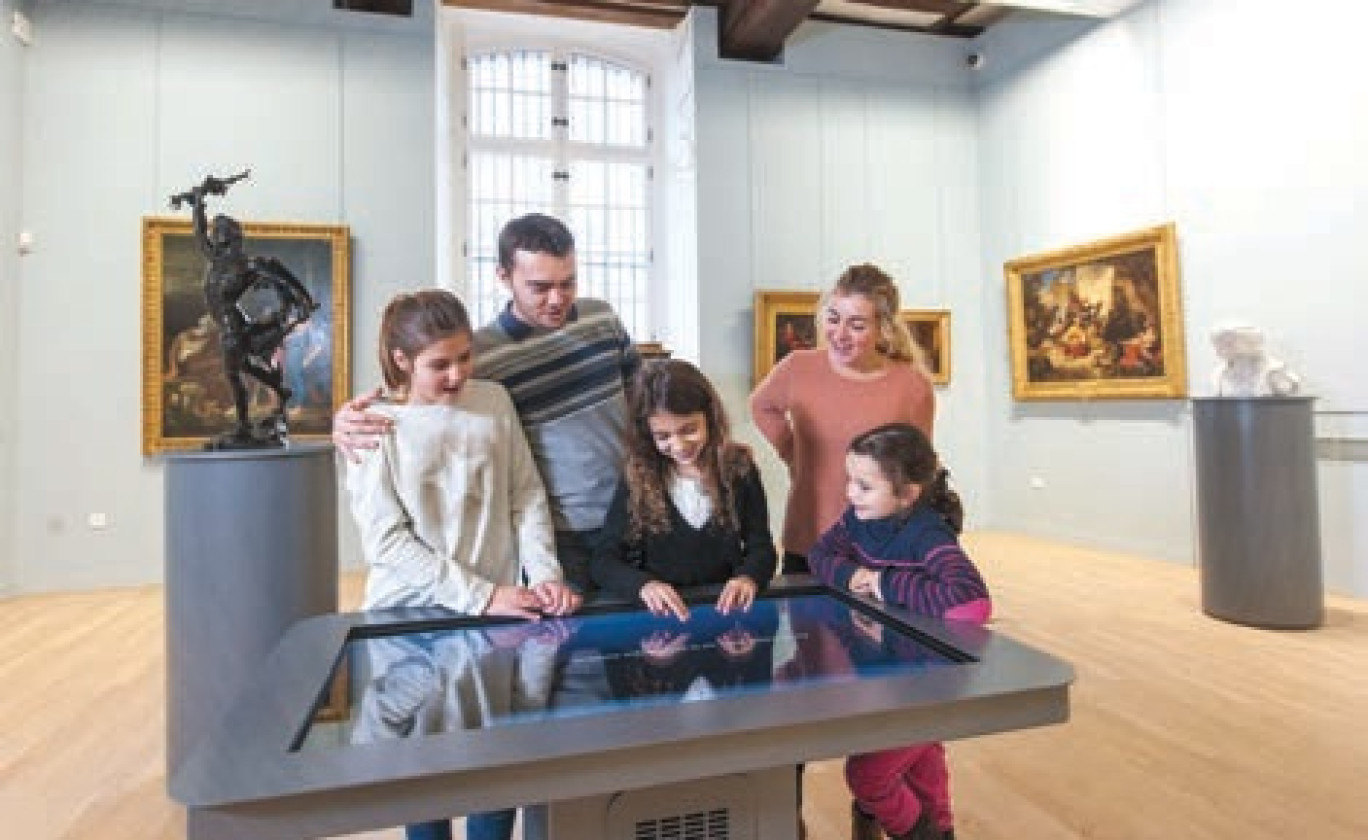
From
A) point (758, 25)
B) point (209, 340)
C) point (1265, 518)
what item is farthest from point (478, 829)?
point (758, 25)

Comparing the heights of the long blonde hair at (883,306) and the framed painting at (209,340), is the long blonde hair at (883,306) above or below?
below

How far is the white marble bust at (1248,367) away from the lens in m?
5.83

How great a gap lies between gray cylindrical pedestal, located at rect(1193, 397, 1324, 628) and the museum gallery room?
0.03m

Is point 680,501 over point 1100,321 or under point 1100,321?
under

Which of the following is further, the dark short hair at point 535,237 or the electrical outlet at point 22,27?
the electrical outlet at point 22,27

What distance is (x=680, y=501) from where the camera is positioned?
88.6 inches

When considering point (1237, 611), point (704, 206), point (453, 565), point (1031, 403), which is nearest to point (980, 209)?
point (1031, 403)

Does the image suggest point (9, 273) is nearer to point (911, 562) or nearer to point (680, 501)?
point (680, 501)

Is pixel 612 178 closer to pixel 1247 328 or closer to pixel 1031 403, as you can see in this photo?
pixel 1031 403

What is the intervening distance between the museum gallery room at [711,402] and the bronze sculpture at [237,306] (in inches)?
0.9

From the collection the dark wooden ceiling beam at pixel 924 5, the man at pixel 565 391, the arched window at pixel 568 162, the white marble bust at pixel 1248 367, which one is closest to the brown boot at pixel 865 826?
the man at pixel 565 391

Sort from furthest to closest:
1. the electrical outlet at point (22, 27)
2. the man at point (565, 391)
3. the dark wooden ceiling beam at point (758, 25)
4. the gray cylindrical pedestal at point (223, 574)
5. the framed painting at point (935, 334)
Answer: the framed painting at point (935, 334) < the dark wooden ceiling beam at point (758, 25) < the electrical outlet at point (22, 27) < the gray cylindrical pedestal at point (223, 574) < the man at point (565, 391)

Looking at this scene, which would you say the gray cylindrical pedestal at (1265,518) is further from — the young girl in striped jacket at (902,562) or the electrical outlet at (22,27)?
the electrical outlet at (22,27)

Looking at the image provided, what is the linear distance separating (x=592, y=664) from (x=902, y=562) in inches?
37.2
